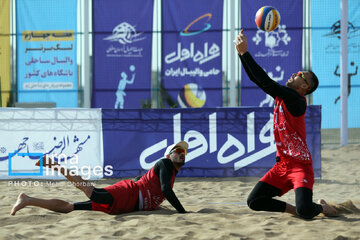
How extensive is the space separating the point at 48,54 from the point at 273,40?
7.15m

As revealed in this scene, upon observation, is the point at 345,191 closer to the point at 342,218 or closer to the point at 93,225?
the point at 342,218

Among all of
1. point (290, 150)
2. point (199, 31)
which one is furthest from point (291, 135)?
point (199, 31)

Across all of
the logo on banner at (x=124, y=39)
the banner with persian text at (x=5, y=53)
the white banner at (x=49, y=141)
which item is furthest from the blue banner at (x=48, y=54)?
the white banner at (x=49, y=141)

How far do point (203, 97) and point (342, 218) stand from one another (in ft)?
35.1

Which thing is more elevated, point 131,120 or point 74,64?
point 74,64

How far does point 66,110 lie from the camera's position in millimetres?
8305

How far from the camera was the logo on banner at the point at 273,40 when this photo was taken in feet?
48.9

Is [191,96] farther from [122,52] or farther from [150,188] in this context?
[150,188]

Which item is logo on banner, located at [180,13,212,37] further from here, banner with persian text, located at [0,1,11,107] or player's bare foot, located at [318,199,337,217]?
player's bare foot, located at [318,199,337,217]

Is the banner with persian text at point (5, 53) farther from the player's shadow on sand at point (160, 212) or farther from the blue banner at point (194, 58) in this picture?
the player's shadow on sand at point (160, 212)

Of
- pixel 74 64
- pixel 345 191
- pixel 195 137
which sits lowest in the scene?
pixel 345 191

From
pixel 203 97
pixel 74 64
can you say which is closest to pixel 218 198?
pixel 203 97

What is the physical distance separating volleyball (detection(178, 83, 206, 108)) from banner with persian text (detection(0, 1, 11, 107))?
552 cm

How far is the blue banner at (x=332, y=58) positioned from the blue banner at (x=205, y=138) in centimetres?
663
